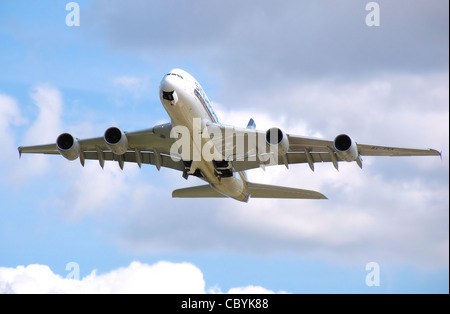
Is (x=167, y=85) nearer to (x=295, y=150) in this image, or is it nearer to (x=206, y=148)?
(x=206, y=148)

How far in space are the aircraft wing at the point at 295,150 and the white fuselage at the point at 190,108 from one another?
1.02 meters

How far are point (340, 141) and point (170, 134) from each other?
8710mm

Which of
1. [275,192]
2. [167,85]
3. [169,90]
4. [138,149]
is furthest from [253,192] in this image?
[167,85]

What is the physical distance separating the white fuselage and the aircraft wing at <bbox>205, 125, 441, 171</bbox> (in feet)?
3.34

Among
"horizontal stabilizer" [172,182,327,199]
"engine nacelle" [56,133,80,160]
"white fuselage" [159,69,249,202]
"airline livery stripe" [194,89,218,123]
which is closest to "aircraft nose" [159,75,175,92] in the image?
"white fuselage" [159,69,249,202]

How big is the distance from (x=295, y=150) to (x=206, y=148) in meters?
5.47

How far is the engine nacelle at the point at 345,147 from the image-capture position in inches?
1374

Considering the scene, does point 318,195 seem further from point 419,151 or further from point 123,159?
point 123,159

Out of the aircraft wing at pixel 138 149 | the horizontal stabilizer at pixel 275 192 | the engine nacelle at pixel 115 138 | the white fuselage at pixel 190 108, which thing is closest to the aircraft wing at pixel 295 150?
the white fuselage at pixel 190 108

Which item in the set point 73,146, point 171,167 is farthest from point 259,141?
point 73,146

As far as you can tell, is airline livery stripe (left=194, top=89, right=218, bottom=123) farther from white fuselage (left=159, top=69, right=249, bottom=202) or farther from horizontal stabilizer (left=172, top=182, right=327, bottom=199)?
horizontal stabilizer (left=172, top=182, right=327, bottom=199)

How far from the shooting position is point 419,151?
35750 millimetres

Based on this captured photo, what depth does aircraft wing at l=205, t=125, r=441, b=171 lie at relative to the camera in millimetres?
35844

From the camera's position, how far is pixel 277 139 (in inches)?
1366
